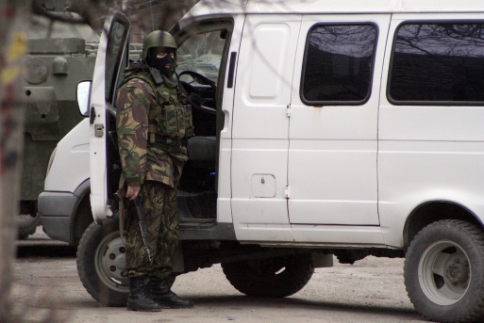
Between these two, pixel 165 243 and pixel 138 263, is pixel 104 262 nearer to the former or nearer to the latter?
pixel 138 263

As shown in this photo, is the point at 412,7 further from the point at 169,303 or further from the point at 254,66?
the point at 169,303

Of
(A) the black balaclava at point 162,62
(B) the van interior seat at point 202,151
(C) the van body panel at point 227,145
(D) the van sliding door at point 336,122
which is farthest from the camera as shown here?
(B) the van interior seat at point 202,151

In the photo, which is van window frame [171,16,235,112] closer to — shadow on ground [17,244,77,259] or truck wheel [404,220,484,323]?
truck wheel [404,220,484,323]

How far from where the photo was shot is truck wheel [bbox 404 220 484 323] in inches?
250

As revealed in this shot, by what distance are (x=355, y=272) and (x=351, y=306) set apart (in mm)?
2609

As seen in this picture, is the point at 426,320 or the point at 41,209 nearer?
the point at 426,320

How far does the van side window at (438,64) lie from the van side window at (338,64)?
0.18 metres

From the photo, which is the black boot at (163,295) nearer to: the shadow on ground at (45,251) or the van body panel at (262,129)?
the van body panel at (262,129)

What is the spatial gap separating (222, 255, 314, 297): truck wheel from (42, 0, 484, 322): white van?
0.90 m

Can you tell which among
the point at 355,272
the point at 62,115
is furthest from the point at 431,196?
the point at 62,115

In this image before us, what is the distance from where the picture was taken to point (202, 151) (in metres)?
7.46

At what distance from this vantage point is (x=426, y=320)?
6742 millimetres

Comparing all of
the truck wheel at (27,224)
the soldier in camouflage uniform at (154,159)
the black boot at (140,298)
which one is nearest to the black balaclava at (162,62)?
the soldier in camouflage uniform at (154,159)

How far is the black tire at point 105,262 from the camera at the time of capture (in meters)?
7.39
